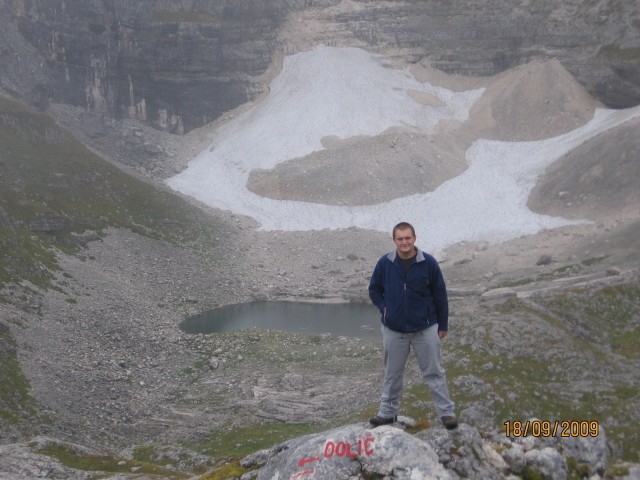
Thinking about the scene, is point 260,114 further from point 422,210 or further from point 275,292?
point 275,292

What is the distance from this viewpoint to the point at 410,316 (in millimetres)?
16453

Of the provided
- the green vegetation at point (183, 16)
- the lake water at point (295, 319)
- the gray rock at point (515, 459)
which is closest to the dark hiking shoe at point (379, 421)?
the gray rock at point (515, 459)

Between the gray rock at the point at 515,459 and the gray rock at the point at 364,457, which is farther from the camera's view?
the gray rock at the point at 515,459

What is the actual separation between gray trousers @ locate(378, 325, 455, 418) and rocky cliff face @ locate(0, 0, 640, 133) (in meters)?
93.2

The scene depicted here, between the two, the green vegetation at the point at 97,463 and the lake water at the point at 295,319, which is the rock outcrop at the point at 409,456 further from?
the lake water at the point at 295,319

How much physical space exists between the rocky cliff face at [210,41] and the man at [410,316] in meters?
93.1

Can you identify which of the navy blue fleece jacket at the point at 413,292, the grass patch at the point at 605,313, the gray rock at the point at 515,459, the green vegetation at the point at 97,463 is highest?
the grass patch at the point at 605,313

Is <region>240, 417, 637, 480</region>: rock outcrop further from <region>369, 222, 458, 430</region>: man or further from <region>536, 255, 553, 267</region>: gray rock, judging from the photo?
<region>536, 255, 553, 267</region>: gray rock

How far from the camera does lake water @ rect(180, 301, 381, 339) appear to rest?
5756 centimetres

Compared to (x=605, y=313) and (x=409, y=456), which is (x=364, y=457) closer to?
(x=409, y=456)

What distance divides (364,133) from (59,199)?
1555 inches

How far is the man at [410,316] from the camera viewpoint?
16359 mm

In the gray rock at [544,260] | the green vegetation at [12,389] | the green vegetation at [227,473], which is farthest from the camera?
the gray rock at [544,260]
